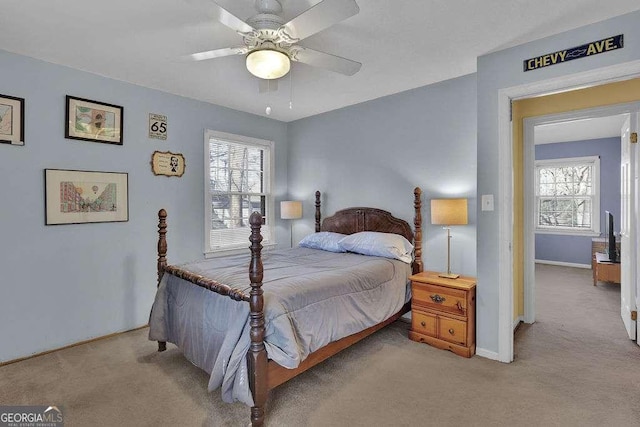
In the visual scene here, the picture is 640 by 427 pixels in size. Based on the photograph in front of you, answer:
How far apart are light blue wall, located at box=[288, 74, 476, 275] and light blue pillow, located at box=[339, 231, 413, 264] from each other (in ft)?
0.97

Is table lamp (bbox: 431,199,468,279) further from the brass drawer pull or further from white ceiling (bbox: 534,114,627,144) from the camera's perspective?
white ceiling (bbox: 534,114,627,144)

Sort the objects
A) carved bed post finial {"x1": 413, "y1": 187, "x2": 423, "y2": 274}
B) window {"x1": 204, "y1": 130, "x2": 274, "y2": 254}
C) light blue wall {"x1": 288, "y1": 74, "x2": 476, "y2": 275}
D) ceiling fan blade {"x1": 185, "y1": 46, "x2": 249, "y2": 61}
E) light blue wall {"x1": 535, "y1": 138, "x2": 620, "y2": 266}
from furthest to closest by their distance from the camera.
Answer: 1. light blue wall {"x1": 535, "y1": 138, "x2": 620, "y2": 266}
2. window {"x1": 204, "y1": 130, "x2": 274, "y2": 254}
3. carved bed post finial {"x1": 413, "y1": 187, "x2": 423, "y2": 274}
4. light blue wall {"x1": 288, "y1": 74, "x2": 476, "y2": 275}
5. ceiling fan blade {"x1": 185, "y1": 46, "x2": 249, "y2": 61}

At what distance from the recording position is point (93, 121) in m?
3.21

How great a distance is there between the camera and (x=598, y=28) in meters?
2.31

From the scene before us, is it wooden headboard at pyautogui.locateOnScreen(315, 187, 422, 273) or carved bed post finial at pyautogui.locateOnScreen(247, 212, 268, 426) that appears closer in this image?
carved bed post finial at pyautogui.locateOnScreen(247, 212, 268, 426)

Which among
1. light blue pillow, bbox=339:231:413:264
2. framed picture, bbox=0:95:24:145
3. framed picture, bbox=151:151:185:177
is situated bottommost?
light blue pillow, bbox=339:231:413:264

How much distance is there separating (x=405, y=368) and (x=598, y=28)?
9.35 feet

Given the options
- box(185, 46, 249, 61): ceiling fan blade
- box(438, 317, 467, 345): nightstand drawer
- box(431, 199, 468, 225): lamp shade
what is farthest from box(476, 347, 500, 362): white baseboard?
box(185, 46, 249, 61): ceiling fan blade

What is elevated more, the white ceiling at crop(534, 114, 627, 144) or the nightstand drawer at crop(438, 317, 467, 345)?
the white ceiling at crop(534, 114, 627, 144)

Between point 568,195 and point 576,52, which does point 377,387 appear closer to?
point 576,52

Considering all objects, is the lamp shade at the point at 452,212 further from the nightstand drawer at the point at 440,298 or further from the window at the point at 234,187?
the window at the point at 234,187

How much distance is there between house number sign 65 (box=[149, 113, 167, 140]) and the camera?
11.9 feet

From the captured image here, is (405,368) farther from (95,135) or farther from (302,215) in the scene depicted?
(95,135)

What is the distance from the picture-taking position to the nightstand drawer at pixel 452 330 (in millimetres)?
2828
